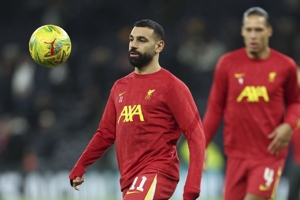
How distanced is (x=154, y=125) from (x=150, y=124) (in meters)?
0.03

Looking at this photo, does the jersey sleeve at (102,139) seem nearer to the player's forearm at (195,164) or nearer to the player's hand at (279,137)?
the player's forearm at (195,164)

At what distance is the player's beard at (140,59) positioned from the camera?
22.6 feet

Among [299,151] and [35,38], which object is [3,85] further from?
[35,38]

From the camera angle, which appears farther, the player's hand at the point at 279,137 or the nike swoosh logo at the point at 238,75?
the nike swoosh logo at the point at 238,75

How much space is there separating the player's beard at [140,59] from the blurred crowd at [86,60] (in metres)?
7.22

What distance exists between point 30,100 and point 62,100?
673 millimetres

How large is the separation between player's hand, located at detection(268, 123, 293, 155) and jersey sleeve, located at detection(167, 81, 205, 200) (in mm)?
1791


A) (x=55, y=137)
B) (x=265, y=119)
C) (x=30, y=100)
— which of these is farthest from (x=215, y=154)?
(x=265, y=119)

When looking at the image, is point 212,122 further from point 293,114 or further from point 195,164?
point 195,164

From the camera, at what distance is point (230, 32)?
55.2ft

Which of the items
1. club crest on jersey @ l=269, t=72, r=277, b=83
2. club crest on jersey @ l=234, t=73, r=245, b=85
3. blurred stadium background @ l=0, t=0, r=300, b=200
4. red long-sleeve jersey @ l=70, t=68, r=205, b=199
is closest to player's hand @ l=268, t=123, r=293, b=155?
club crest on jersey @ l=269, t=72, r=277, b=83

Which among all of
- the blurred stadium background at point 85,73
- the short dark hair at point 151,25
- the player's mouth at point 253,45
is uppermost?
the short dark hair at point 151,25

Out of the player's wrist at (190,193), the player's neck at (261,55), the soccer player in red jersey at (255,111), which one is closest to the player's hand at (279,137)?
the soccer player in red jersey at (255,111)

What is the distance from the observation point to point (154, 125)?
22.4ft
